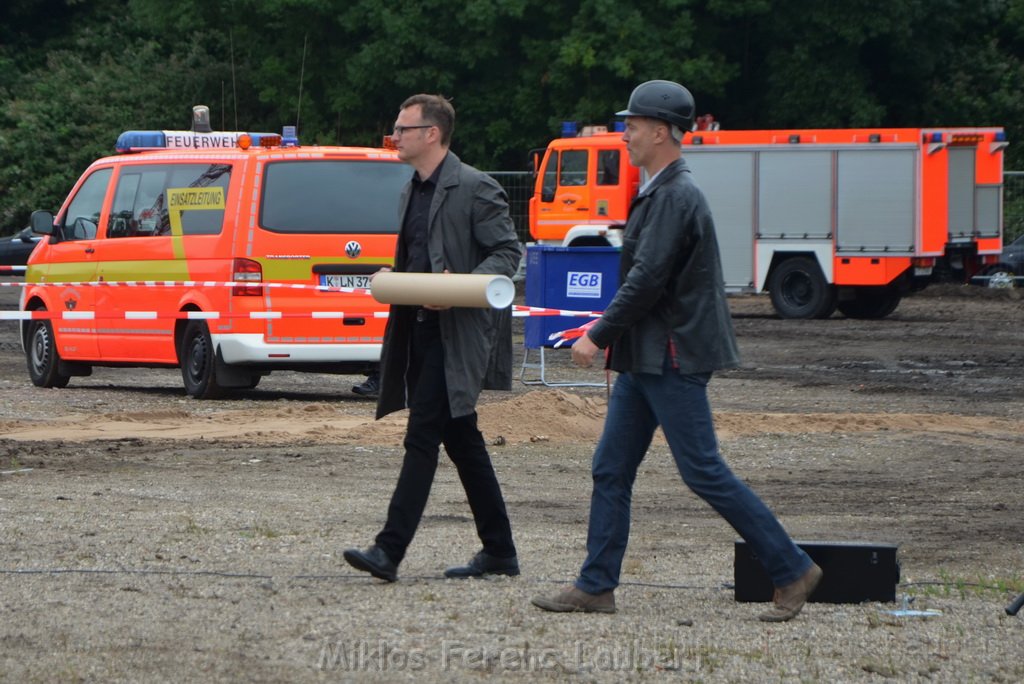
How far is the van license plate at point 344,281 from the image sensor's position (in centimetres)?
1374

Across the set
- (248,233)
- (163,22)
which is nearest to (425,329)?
(248,233)

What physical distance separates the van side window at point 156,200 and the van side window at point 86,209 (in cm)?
27

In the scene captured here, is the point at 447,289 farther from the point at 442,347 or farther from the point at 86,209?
the point at 86,209

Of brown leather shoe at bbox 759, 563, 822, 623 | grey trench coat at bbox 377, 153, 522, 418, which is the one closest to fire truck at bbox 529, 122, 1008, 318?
grey trench coat at bbox 377, 153, 522, 418

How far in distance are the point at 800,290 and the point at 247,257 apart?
14.5 meters

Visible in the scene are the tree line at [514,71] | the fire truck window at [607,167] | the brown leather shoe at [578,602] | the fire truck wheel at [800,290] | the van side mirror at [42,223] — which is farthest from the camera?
the tree line at [514,71]

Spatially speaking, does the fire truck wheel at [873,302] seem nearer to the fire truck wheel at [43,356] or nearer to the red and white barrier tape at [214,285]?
the fire truck wheel at [43,356]

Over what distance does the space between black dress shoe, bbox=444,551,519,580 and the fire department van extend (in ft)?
22.9

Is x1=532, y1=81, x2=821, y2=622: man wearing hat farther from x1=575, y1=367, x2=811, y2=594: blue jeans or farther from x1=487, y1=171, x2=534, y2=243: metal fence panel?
x1=487, y1=171, x2=534, y2=243: metal fence panel

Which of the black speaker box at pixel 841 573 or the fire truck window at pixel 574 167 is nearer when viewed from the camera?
the black speaker box at pixel 841 573

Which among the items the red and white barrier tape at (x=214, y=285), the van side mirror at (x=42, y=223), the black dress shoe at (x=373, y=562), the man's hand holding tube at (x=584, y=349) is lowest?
the black dress shoe at (x=373, y=562)

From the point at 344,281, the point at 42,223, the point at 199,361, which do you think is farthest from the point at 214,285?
the point at 42,223

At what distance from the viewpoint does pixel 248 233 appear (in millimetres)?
13523

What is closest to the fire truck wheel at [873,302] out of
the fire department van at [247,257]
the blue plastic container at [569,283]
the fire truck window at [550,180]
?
the fire truck window at [550,180]
